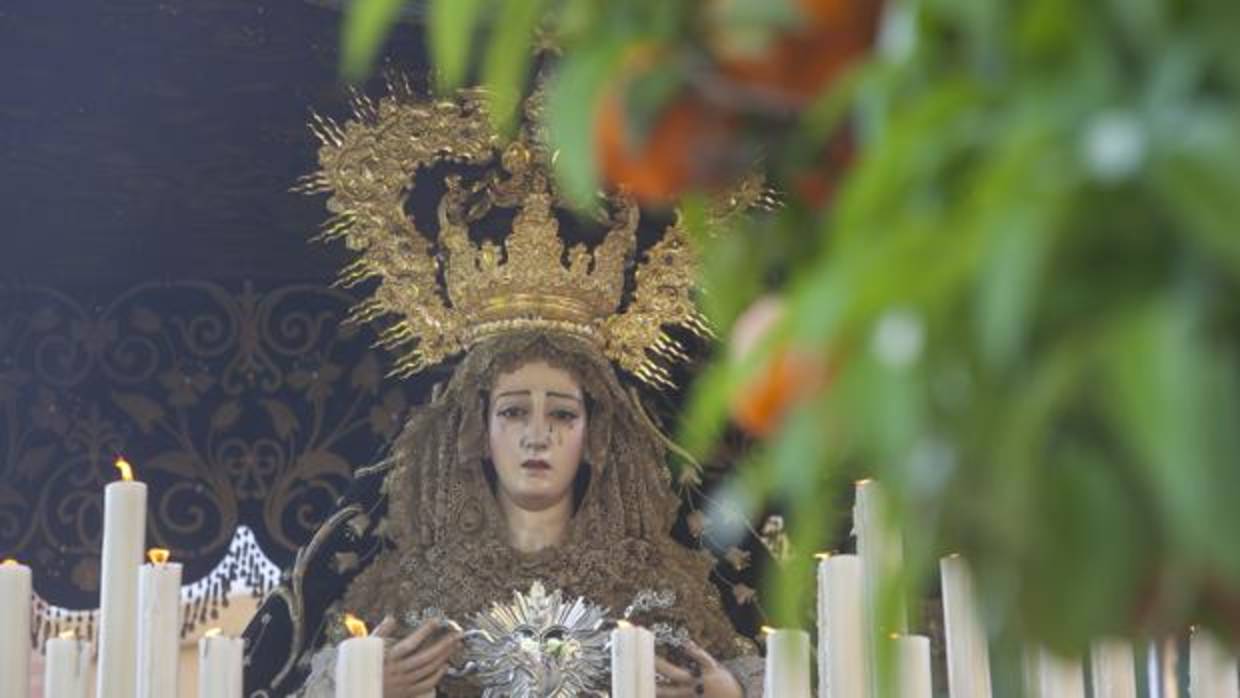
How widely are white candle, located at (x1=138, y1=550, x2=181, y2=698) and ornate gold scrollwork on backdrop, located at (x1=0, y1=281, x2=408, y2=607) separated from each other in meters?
1.58

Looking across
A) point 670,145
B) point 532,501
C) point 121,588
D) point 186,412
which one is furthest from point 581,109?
point 186,412

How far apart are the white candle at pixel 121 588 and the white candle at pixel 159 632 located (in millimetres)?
21

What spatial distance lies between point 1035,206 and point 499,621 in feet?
12.0

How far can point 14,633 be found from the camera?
9.50 ft

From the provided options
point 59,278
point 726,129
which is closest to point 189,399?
point 59,278

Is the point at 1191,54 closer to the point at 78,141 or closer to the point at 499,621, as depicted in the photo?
the point at 499,621

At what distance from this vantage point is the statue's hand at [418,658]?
4.14 meters

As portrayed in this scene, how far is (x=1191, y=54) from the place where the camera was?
58 centimetres

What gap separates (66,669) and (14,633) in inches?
2.8

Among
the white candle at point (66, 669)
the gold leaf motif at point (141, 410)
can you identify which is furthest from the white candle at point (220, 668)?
the gold leaf motif at point (141, 410)

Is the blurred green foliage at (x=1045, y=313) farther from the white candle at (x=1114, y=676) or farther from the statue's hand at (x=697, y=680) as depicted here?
the statue's hand at (x=697, y=680)

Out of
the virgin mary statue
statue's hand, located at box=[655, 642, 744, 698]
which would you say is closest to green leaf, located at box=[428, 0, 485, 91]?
the virgin mary statue

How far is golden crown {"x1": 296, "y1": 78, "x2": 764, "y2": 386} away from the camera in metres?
4.36

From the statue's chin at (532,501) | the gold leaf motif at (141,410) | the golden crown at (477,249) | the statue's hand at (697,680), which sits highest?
the golden crown at (477,249)
